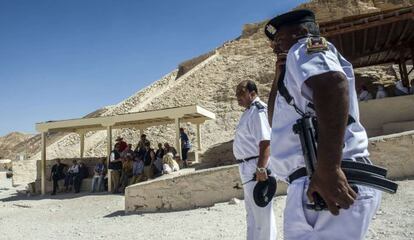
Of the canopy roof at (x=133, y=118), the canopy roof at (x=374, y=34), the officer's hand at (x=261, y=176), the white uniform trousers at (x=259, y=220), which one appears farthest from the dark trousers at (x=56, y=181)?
the officer's hand at (x=261, y=176)

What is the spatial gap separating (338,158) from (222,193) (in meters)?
6.51

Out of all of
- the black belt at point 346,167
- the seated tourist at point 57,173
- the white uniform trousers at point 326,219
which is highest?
the black belt at point 346,167

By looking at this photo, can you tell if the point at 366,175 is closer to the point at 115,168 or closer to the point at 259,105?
the point at 259,105

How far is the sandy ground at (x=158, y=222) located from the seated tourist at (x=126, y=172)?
87.4 inches

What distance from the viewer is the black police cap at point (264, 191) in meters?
3.23

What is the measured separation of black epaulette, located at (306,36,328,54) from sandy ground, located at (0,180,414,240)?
360 cm

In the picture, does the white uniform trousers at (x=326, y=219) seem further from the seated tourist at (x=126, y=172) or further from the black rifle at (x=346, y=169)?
the seated tourist at (x=126, y=172)

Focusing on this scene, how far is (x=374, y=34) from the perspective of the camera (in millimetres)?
11750

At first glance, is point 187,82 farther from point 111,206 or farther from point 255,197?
point 255,197

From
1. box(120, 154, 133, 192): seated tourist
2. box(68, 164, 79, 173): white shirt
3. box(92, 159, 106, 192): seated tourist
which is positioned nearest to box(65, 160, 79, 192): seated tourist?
box(68, 164, 79, 173): white shirt

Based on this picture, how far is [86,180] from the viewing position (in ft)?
50.3

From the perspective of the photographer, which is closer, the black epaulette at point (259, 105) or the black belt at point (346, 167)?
the black belt at point (346, 167)

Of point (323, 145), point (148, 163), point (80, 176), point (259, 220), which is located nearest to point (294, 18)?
point (323, 145)

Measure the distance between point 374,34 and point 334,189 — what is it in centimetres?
1152
